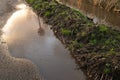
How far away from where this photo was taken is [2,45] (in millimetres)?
12391

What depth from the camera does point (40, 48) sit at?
39.9 ft

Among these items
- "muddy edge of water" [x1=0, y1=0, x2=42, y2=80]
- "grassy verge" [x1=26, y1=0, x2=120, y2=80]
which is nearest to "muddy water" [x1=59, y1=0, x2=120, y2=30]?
"grassy verge" [x1=26, y1=0, x2=120, y2=80]

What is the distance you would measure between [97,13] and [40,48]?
7.85 metres

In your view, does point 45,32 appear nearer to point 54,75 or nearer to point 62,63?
point 62,63

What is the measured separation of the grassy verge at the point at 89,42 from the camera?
9.16 meters

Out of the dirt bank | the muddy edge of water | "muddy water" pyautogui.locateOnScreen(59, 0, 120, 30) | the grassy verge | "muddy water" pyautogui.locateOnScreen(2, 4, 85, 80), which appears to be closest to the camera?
the grassy verge

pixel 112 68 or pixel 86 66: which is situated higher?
pixel 112 68

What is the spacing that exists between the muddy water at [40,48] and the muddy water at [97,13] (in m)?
4.05

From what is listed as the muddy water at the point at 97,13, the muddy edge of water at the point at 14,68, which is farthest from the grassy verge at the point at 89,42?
the muddy water at the point at 97,13

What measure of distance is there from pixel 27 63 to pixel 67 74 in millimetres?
1929

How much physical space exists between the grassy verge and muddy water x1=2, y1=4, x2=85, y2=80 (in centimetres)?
42

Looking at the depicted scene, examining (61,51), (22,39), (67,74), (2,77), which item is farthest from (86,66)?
(22,39)

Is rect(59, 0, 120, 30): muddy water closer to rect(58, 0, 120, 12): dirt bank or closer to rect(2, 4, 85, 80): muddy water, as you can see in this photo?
rect(58, 0, 120, 12): dirt bank

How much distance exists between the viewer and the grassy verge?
9.16 meters
